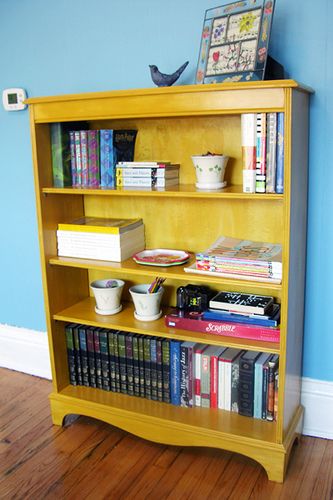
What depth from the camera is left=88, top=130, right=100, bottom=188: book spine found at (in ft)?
6.86

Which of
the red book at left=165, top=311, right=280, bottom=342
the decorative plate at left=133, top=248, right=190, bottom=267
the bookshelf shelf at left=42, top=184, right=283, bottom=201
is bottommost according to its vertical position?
the red book at left=165, top=311, right=280, bottom=342

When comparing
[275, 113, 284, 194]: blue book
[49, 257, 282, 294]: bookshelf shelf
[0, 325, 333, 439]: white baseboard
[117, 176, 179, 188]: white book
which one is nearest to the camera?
[275, 113, 284, 194]: blue book

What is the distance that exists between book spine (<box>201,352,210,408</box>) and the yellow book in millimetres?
589

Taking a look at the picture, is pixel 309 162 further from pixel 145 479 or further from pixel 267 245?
pixel 145 479

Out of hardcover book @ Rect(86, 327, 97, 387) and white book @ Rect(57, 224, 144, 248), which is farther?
hardcover book @ Rect(86, 327, 97, 387)

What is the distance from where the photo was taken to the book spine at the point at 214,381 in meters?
2.05

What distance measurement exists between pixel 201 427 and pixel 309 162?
1.06 metres

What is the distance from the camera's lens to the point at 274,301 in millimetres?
2072

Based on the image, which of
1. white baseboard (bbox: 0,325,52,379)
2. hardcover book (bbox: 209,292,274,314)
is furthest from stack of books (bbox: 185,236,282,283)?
white baseboard (bbox: 0,325,52,379)

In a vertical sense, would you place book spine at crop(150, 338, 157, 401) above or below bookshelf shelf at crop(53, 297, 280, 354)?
below

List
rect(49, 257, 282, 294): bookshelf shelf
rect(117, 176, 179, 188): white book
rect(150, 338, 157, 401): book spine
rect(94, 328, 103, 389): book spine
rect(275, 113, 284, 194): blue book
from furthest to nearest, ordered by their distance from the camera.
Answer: rect(94, 328, 103, 389): book spine, rect(150, 338, 157, 401): book spine, rect(117, 176, 179, 188): white book, rect(49, 257, 282, 294): bookshelf shelf, rect(275, 113, 284, 194): blue book

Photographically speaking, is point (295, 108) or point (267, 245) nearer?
point (295, 108)

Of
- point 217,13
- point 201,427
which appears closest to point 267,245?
point 201,427

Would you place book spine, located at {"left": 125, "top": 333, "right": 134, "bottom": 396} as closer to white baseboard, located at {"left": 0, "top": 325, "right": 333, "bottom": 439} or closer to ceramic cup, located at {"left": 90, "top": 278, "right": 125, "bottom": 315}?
ceramic cup, located at {"left": 90, "top": 278, "right": 125, "bottom": 315}
